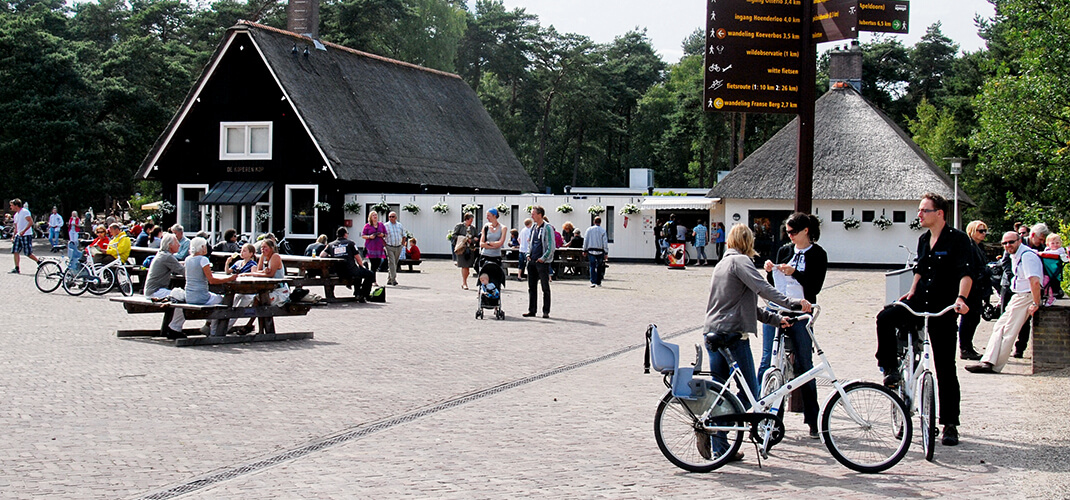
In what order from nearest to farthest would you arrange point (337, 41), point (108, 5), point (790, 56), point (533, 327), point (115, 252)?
point (790, 56)
point (533, 327)
point (115, 252)
point (337, 41)
point (108, 5)

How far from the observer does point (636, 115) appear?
269 ft

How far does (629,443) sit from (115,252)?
16.5 meters

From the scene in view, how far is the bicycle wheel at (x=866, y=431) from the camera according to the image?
267 inches

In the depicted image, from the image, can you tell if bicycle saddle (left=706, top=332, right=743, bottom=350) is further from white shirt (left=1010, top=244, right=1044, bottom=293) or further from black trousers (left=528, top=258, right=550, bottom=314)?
black trousers (left=528, top=258, right=550, bottom=314)

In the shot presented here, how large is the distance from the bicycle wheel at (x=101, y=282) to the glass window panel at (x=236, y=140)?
2066 centimetres

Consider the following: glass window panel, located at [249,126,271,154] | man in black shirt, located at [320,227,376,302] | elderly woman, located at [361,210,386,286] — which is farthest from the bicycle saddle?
glass window panel, located at [249,126,271,154]

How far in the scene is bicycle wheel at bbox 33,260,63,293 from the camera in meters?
20.8

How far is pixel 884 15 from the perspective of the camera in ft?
33.4

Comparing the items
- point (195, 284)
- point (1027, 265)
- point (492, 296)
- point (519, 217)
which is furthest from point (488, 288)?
point (519, 217)

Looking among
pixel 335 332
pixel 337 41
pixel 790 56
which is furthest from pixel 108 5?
pixel 790 56

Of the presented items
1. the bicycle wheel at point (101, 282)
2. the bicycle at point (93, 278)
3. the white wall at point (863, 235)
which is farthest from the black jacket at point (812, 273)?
the white wall at point (863, 235)

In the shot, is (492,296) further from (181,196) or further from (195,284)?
(181,196)

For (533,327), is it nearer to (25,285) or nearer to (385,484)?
(385,484)

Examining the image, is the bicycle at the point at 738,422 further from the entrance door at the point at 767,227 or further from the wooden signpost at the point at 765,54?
the entrance door at the point at 767,227
